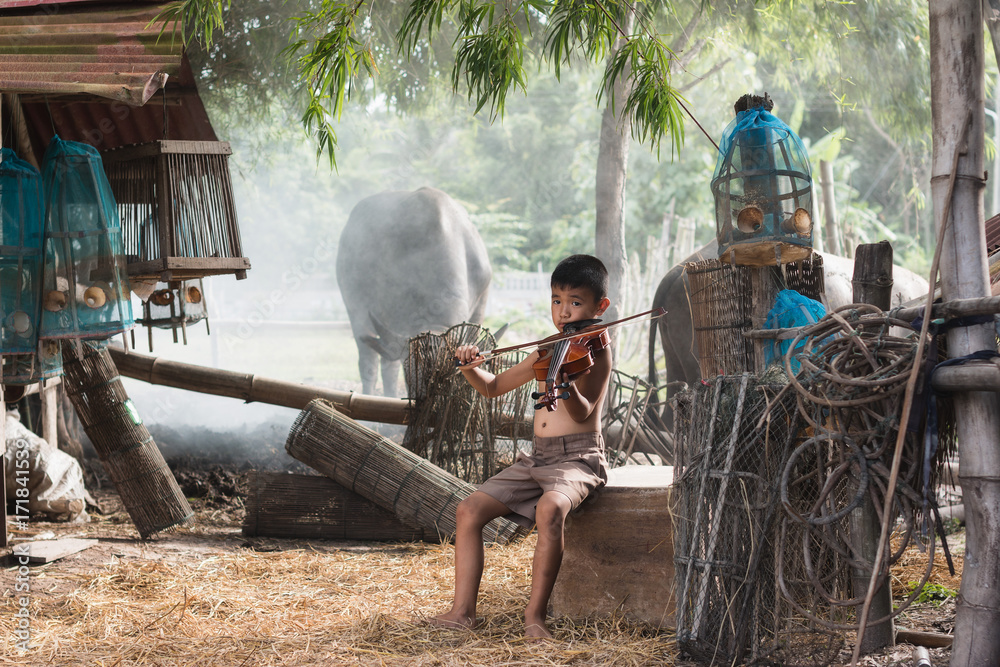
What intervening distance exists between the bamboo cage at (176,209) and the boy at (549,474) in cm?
192

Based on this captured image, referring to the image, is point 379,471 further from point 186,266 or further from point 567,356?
point 567,356

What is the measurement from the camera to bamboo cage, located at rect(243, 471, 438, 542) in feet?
16.6

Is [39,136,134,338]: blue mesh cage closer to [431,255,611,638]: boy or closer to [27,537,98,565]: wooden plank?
[27,537,98,565]: wooden plank

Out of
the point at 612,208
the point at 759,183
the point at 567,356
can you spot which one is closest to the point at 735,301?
the point at 759,183

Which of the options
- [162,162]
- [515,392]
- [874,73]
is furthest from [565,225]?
[162,162]

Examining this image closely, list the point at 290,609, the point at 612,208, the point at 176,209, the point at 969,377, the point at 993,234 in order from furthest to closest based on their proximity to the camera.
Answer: the point at 612,208
the point at 176,209
the point at 993,234
the point at 290,609
the point at 969,377

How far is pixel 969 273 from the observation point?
7.55ft

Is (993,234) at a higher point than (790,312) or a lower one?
higher

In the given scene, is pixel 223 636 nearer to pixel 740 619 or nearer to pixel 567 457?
pixel 567 457

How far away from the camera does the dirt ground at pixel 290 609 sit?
9.25 ft

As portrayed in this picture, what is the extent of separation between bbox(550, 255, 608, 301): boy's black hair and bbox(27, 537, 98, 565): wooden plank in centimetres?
296

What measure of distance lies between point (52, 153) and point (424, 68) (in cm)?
653

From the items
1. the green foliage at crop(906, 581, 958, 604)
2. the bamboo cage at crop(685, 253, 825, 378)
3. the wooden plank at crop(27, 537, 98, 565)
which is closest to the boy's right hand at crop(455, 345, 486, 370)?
the bamboo cage at crop(685, 253, 825, 378)

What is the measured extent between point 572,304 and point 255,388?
3813 millimetres
